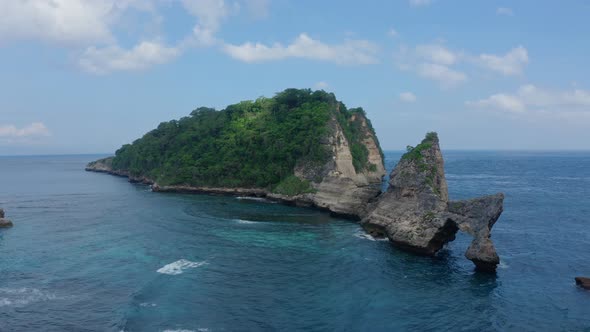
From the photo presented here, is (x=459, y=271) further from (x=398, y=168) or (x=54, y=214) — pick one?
(x=54, y=214)

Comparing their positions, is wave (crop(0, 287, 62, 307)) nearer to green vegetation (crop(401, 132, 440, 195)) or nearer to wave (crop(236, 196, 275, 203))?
green vegetation (crop(401, 132, 440, 195))

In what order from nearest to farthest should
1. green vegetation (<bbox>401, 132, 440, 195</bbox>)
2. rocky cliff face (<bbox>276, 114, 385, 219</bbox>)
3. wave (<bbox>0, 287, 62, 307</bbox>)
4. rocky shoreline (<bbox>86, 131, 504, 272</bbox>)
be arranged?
wave (<bbox>0, 287, 62, 307</bbox>) < rocky shoreline (<bbox>86, 131, 504, 272</bbox>) < green vegetation (<bbox>401, 132, 440, 195</bbox>) < rocky cliff face (<bbox>276, 114, 385, 219</bbox>)

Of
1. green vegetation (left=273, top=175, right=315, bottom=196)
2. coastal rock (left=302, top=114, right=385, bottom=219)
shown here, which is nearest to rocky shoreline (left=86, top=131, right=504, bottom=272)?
coastal rock (left=302, top=114, right=385, bottom=219)

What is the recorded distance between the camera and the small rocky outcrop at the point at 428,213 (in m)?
34.8

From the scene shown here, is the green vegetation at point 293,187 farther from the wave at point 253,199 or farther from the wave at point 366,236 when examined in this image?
the wave at point 366,236

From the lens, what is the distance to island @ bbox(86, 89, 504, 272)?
127 feet

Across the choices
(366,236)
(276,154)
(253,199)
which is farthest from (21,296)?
(276,154)

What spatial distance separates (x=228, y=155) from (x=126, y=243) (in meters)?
43.2

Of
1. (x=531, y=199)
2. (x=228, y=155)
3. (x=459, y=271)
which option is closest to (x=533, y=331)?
(x=459, y=271)

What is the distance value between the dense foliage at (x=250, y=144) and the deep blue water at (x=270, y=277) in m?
23.4

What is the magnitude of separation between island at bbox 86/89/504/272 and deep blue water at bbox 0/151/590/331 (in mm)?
2882

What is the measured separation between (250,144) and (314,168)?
1771 centimetres

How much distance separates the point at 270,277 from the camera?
31.5m

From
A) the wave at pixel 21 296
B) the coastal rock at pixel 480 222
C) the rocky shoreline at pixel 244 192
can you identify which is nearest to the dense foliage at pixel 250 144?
the rocky shoreline at pixel 244 192
